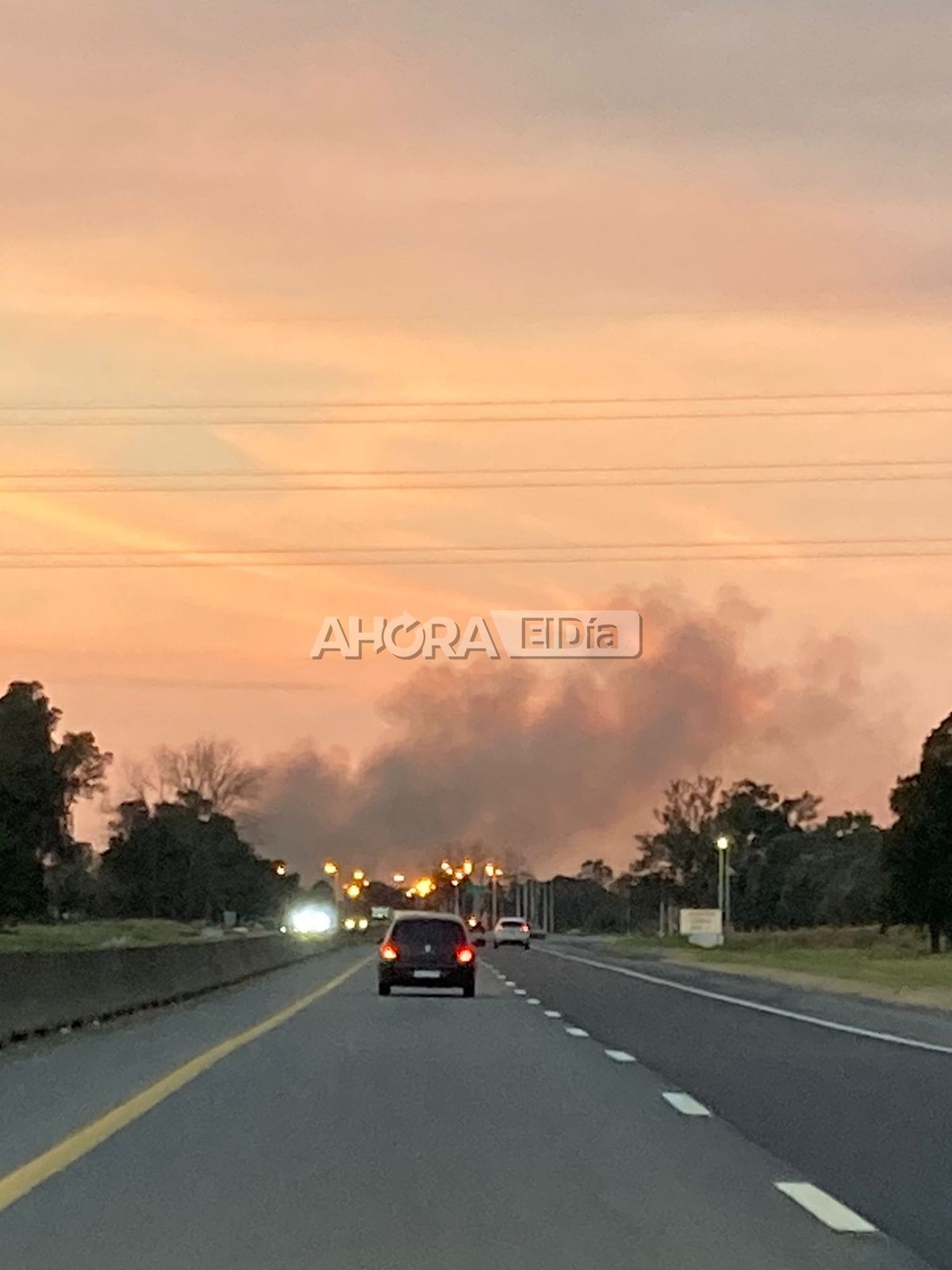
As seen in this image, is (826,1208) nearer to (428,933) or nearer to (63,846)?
(428,933)

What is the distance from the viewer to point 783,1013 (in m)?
35.9

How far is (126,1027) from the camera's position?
30969 mm

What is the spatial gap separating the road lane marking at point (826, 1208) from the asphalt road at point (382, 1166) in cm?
9

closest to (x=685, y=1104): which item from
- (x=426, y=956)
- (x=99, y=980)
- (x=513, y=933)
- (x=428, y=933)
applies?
(x=99, y=980)

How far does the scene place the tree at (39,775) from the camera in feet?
525

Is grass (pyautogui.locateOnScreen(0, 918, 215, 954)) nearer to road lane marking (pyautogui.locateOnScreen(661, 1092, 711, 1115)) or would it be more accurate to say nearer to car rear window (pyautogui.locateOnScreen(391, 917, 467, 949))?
car rear window (pyautogui.locateOnScreen(391, 917, 467, 949))

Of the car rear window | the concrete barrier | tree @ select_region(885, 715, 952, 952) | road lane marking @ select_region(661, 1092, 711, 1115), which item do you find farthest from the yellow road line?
tree @ select_region(885, 715, 952, 952)

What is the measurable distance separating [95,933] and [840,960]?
64.8 metres

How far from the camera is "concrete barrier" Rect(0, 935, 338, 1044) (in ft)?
90.7

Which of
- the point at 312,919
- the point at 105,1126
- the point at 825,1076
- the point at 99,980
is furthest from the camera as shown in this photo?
the point at 312,919

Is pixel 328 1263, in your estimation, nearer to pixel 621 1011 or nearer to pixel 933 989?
pixel 621 1011

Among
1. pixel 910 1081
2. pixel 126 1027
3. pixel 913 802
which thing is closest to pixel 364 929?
pixel 913 802

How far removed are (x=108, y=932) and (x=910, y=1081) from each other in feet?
365

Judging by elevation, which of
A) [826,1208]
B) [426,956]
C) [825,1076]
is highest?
[426,956]
